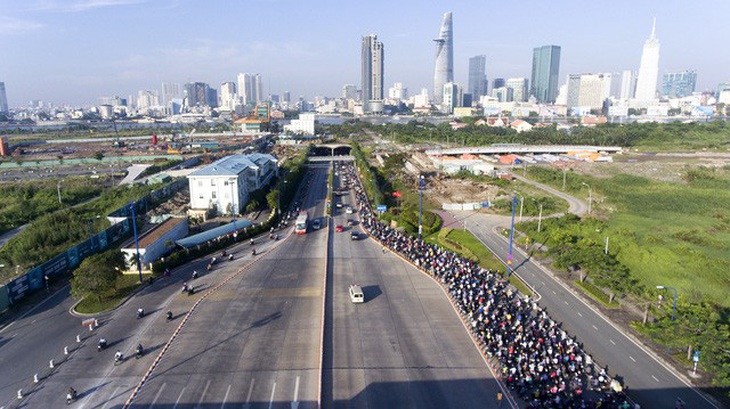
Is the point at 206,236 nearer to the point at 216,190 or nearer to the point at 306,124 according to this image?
the point at 216,190

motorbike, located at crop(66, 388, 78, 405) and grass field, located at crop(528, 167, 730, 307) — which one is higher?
grass field, located at crop(528, 167, 730, 307)

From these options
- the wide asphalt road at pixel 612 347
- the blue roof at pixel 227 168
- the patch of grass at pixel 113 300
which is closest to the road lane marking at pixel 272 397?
the patch of grass at pixel 113 300

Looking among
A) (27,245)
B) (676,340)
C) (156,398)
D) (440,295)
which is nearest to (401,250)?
(440,295)

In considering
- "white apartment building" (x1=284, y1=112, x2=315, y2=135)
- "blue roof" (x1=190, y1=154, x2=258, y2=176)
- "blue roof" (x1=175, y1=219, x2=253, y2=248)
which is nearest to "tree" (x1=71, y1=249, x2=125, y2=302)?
"blue roof" (x1=175, y1=219, x2=253, y2=248)

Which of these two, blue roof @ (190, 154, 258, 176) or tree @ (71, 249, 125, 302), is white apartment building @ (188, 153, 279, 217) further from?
tree @ (71, 249, 125, 302)

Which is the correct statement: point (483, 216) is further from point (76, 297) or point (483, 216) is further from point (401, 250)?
point (76, 297)

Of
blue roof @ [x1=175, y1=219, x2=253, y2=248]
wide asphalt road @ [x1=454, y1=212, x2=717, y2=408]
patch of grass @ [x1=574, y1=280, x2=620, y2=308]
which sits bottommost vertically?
wide asphalt road @ [x1=454, y1=212, x2=717, y2=408]

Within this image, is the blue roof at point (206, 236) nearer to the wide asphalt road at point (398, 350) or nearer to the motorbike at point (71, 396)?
the wide asphalt road at point (398, 350)
